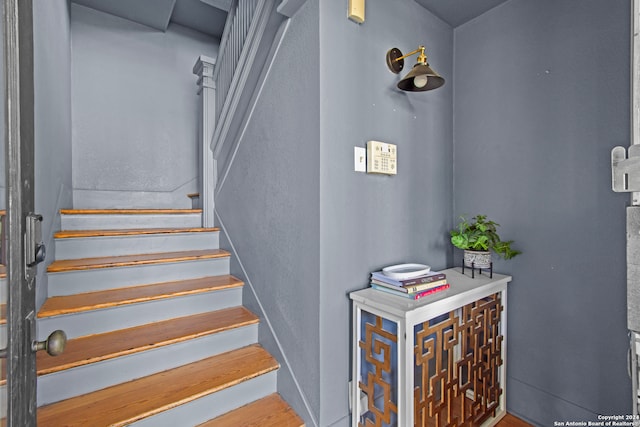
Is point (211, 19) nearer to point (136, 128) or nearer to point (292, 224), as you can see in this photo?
point (136, 128)

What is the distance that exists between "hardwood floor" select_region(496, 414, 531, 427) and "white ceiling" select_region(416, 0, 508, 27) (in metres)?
2.44

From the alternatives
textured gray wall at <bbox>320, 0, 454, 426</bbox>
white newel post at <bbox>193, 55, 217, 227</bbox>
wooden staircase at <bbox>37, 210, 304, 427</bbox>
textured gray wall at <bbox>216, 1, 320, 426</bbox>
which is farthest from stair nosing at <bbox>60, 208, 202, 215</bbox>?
textured gray wall at <bbox>320, 0, 454, 426</bbox>

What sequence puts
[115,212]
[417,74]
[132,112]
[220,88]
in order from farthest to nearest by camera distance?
[132,112], [220,88], [115,212], [417,74]

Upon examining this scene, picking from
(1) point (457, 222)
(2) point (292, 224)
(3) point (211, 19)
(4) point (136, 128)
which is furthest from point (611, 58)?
(4) point (136, 128)

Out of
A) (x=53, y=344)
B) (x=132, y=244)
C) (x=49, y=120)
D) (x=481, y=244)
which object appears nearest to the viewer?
(x=53, y=344)

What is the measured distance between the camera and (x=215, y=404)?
1.37 metres

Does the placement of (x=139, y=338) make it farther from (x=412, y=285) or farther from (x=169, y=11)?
(x=169, y=11)

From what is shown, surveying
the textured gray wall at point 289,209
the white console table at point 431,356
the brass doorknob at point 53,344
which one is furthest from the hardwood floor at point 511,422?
the brass doorknob at point 53,344

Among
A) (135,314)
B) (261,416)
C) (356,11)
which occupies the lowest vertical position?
(261,416)

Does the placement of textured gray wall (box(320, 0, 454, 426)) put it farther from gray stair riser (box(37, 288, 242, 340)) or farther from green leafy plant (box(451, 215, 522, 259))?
gray stair riser (box(37, 288, 242, 340))

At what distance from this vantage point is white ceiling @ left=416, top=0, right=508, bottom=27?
1733 mm

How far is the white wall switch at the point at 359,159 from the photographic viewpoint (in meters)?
1.41

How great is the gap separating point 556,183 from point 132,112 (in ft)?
12.3

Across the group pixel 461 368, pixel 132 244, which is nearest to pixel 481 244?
pixel 461 368
